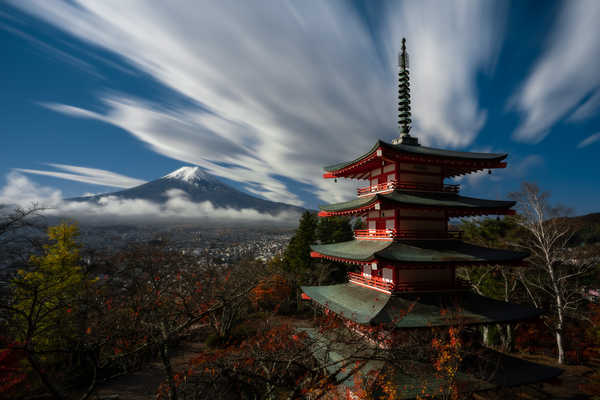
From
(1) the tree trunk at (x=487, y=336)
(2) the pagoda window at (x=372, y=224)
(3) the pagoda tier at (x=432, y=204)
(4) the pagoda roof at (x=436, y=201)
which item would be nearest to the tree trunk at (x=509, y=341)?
(1) the tree trunk at (x=487, y=336)

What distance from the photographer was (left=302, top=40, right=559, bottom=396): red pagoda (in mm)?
12000

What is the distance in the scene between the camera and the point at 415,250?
42.7 feet

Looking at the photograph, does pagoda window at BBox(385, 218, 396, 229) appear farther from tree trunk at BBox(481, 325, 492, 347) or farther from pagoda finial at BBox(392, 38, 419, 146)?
tree trunk at BBox(481, 325, 492, 347)

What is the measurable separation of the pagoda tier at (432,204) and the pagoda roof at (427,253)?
1.42 metres

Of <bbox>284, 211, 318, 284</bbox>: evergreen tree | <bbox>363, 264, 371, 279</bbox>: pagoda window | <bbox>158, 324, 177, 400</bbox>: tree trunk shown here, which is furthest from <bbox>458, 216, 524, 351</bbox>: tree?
<bbox>158, 324, 177, 400</bbox>: tree trunk

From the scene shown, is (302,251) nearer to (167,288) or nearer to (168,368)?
(167,288)

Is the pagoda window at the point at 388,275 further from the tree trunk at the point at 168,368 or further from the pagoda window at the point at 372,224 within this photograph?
the tree trunk at the point at 168,368

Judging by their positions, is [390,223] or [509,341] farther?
[509,341]

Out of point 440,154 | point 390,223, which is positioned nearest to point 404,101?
point 440,154

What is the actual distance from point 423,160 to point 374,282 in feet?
22.8

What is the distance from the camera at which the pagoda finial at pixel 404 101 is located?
53.2ft

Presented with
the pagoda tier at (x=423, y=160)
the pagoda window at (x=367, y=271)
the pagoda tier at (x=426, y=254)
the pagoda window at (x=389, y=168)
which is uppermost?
the pagoda tier at (x=423, y=160)

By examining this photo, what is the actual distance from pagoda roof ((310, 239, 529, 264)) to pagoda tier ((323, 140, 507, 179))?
12.8ft

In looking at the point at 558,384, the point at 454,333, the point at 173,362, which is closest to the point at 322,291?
the point at 454,333
